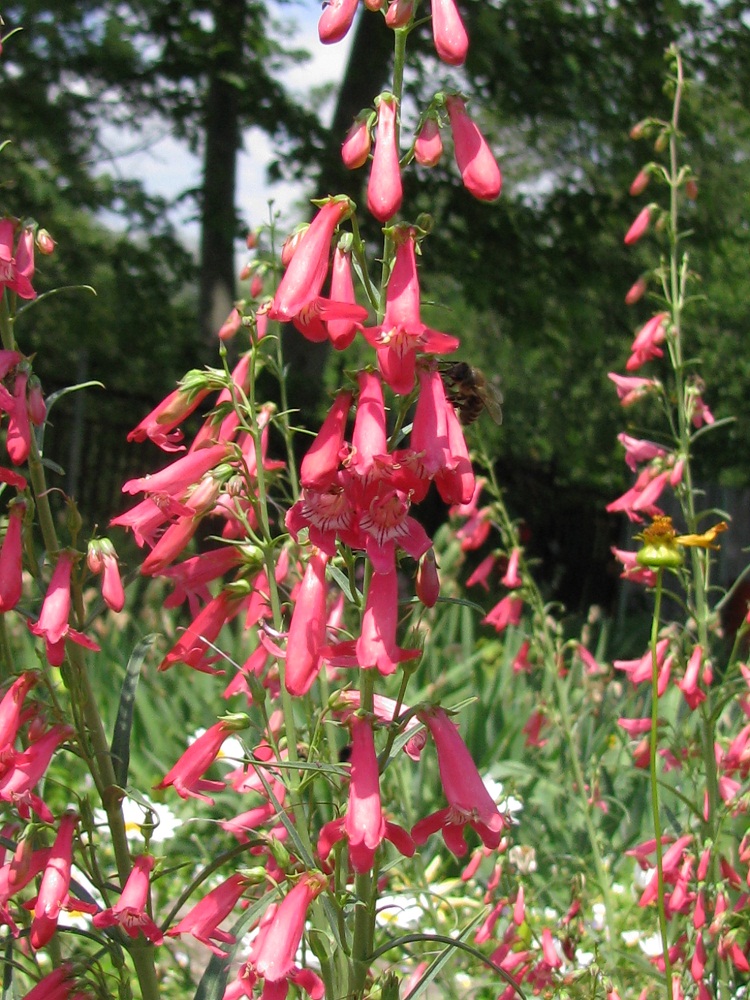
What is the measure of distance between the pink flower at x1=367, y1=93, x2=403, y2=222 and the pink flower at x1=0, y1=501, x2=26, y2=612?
746 mm

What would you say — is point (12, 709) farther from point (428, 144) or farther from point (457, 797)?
point (428, 144)

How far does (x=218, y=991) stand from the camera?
1.39 m

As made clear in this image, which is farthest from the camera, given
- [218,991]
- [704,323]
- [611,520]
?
[704,323]

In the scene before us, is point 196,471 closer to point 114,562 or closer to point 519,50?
point 114,562

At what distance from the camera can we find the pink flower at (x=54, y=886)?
1.44 m

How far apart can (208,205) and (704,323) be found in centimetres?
905

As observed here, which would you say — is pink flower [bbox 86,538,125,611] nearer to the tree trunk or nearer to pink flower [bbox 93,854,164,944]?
pink flower [bbox 93,854,164,944]

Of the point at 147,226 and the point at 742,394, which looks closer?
the point at 147,226

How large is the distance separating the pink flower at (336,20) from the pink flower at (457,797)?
3.01ft

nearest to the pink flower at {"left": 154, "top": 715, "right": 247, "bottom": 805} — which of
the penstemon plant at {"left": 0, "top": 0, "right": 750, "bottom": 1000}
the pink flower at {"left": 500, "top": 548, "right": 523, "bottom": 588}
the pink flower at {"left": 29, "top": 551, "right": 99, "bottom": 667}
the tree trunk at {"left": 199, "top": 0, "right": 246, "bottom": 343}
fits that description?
the penstemon plant at {"left": 0, "top": 0, "right": 750, "bottom": 1000}

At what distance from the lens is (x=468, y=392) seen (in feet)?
6.02

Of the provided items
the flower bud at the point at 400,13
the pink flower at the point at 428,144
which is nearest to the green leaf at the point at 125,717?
the pink flower at the point at 428,144

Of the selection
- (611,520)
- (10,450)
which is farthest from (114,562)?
(611,520)

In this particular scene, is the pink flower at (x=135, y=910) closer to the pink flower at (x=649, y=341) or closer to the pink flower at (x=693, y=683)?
the pink flower at (x=693, y=683)
